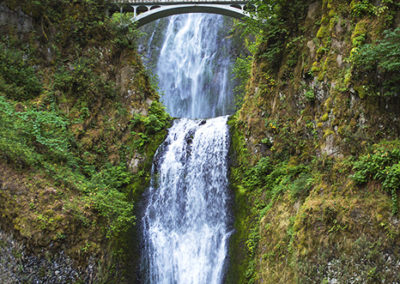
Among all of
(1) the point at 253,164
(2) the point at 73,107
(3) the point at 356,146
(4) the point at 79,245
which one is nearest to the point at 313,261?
(3) the point at 356,146

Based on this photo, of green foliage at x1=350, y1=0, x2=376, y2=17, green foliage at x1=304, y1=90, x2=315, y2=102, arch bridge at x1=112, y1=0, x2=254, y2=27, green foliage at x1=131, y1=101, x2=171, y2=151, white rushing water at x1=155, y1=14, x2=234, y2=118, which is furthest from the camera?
white rushing water at x1=155, y1=14, x2=234, y2=118

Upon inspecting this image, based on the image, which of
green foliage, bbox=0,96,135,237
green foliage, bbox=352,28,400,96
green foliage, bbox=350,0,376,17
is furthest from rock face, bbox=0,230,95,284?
green foliage, bbox=350,0,376,17

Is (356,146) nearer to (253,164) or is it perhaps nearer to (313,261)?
(313,261)

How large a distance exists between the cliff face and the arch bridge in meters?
5.66

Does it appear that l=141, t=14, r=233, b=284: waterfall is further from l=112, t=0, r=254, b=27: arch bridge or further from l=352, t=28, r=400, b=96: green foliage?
l=112, t=0, r=254, b=27: arch bridge

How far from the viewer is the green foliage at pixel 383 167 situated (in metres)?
5.15

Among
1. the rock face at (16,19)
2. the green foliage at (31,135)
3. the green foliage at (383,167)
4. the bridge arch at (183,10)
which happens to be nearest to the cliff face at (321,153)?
the green foliage at (383,167)

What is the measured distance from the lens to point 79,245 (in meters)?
8.03

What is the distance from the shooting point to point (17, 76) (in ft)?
36.6

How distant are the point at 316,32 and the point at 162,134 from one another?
271 inches

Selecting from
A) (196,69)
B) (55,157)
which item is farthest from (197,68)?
(55,157)

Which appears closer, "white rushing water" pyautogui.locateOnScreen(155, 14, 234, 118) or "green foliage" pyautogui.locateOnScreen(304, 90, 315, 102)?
"green foliage" pyautogui.locateOnScreen(304, 90, 315, 102)

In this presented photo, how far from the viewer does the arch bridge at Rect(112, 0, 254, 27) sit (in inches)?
587

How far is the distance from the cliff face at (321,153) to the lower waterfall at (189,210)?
65 centimetres
